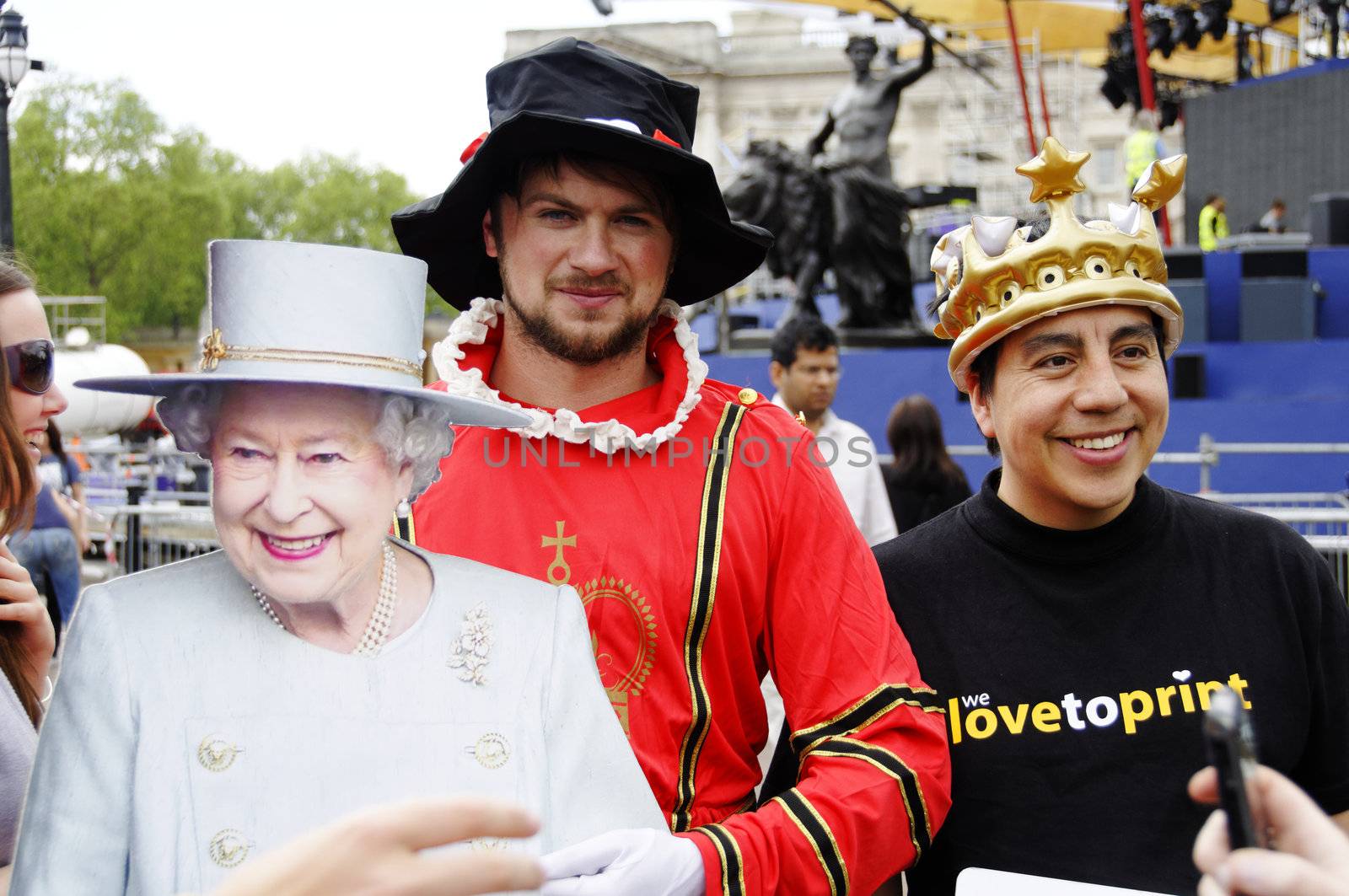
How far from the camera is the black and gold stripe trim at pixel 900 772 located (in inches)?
81.7

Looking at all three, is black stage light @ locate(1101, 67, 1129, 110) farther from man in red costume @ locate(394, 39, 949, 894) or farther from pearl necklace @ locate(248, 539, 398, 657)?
pearl necklace @ locate(248, 539, 398, 657)

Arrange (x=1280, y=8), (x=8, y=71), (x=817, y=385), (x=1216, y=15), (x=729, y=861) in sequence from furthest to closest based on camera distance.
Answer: (x=1216, y=15) < (x=1280, y=8) < (x=8, y=71) < (x=817, y=385) < (x=729, y=861)

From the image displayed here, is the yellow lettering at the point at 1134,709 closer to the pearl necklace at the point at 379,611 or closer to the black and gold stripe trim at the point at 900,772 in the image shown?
the black and gold stripe trim at the point at 900,772

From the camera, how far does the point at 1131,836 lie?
2158mm

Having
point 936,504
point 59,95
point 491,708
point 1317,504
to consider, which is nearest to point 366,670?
point 491,708

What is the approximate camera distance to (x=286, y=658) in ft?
5.27

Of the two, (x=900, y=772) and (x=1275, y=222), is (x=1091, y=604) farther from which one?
(x=1275, y=222)

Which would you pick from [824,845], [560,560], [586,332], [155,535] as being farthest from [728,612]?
[155,535]

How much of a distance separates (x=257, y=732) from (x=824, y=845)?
2.89 ft

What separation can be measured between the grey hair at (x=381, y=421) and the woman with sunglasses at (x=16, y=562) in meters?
0.72

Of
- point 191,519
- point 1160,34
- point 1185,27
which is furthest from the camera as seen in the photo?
point 1160,34

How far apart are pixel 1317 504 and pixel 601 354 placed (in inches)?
393

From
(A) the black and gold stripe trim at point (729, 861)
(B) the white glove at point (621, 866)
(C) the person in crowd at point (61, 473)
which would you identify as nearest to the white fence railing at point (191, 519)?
(C) the person in crowd at point (61, 473)

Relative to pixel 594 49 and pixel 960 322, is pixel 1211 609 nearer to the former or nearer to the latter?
pixel 960 322
